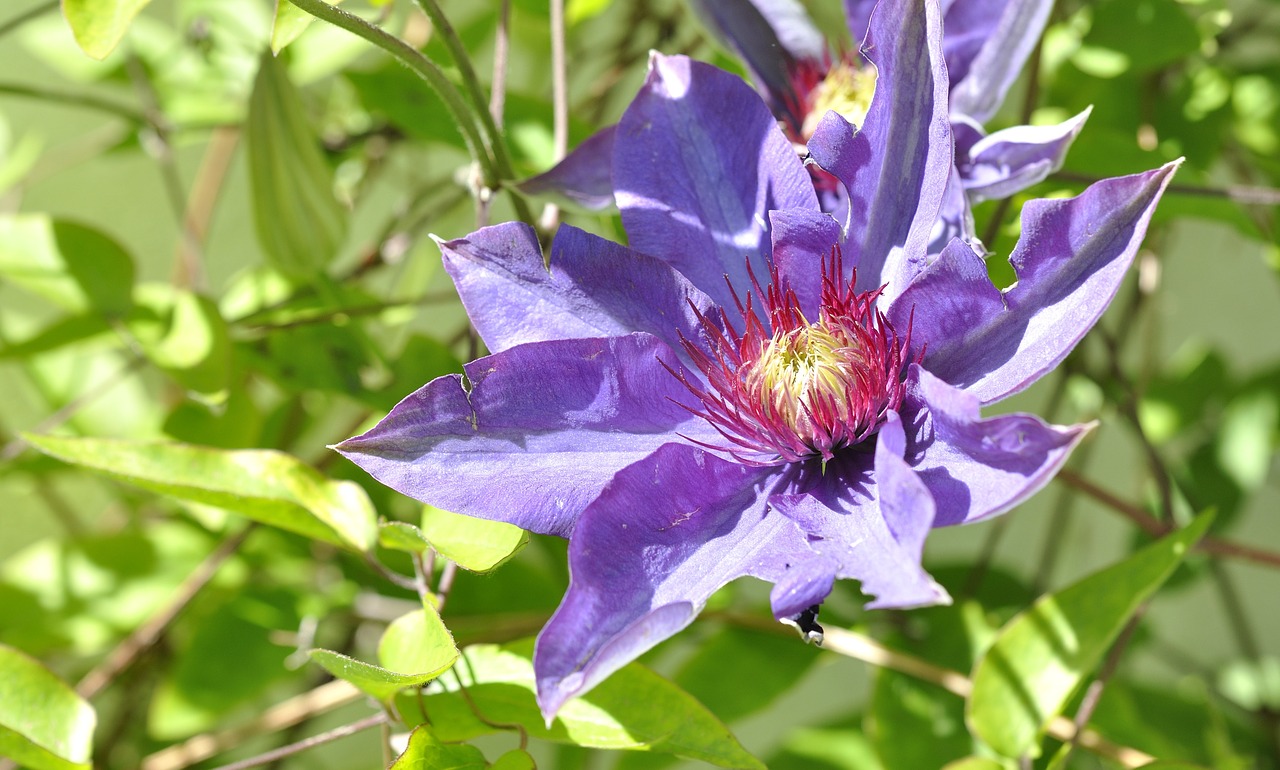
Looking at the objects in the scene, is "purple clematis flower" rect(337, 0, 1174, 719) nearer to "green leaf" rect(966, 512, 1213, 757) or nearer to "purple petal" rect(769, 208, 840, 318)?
"purple petal" rect(769, 208, 840, 318)

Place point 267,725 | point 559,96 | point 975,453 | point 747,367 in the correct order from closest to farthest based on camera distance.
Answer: point 975,453 < point 747,367 < point 559,96 < point 267,725

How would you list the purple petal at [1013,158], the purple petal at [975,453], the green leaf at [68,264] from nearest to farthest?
1. the purple petal at [975,453]
2. the purple petal at [1013,158]
3. the green leaf at [68,264]

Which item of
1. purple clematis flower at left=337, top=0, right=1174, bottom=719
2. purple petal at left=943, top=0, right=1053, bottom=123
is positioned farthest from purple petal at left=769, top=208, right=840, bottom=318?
purple petal at left=943, top=0, right=1053, bottom=123

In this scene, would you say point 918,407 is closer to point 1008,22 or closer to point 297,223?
point 1008,22

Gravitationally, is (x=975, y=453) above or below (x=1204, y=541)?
above

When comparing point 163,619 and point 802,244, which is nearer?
point 802,244

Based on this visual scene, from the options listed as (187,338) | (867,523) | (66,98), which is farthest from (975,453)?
(66,98)

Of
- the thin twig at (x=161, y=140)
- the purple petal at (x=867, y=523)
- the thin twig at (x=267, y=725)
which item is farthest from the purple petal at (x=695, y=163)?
the thin twig at (x=161, y=140)

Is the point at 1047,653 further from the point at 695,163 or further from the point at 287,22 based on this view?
the point at 287,22

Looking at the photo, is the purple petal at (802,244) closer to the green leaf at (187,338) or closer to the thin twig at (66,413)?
the green leaf at (187,338)
